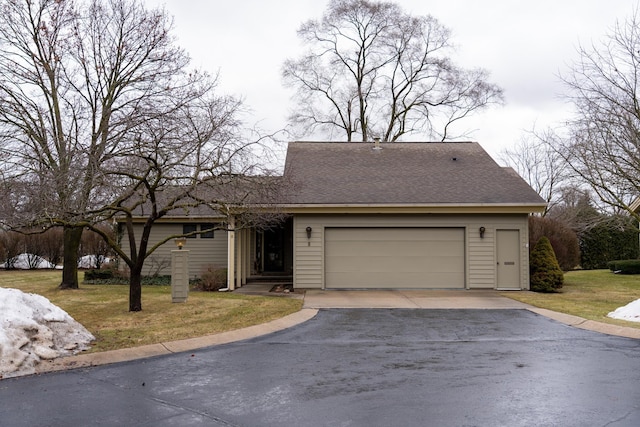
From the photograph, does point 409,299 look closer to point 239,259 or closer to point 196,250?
point 239,259

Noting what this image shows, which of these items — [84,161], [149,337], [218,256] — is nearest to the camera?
[149,337]

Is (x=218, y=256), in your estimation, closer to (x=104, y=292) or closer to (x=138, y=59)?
(x=104, y=292)

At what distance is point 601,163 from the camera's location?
17.8 metres

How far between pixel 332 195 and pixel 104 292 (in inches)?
296

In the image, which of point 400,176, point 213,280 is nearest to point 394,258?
point 400,176

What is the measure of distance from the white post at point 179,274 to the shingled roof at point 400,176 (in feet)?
12.4

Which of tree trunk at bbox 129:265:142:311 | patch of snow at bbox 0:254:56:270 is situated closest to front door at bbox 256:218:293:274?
tree trunk at bbox 129:265:142:311

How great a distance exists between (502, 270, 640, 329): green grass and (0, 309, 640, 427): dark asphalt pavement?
8.85ft

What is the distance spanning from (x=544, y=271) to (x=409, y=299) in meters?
5.01

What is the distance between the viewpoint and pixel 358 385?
6.50m

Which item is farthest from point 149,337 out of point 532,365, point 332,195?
point 332,195

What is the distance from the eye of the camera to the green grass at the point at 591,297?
12.3 metres

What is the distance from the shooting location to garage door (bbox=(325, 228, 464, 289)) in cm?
1712

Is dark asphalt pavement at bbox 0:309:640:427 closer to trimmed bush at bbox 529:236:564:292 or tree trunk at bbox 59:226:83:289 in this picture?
trimmed bush at bbox 529:236:564:292
